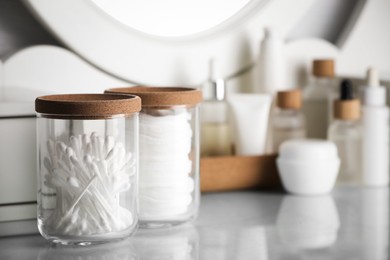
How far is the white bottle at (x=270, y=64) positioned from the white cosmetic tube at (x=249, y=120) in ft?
0.08

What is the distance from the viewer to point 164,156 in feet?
2.78

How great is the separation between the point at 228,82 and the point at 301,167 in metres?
0.17

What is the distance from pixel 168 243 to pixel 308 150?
0.93ft

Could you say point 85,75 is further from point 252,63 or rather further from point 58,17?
point 252,63

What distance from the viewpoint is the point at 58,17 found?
95 centimetres

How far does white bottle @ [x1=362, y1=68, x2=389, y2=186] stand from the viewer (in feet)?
3.54

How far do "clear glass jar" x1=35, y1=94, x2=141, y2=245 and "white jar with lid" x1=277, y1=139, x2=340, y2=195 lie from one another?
292 millimetres

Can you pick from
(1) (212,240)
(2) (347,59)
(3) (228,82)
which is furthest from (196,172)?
(2) (347,59)

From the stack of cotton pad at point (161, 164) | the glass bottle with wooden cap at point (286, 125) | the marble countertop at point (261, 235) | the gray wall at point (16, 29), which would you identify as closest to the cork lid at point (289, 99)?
the glass bottle with wooden cap at point (286, 125)

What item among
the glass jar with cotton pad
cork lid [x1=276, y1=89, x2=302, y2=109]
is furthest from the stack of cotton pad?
cork lid [x1=276, y1=89, x2=302, y2=109]

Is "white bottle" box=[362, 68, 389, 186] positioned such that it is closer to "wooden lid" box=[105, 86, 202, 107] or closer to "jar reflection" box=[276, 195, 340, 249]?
"jar reflection" box=[276, 195, 340, 249]

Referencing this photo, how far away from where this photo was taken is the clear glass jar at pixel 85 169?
2.50 ft

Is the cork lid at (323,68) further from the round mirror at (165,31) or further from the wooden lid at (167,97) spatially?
the wooden lid at (167,97)

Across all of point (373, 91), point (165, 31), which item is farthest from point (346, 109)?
point (165, 31)
